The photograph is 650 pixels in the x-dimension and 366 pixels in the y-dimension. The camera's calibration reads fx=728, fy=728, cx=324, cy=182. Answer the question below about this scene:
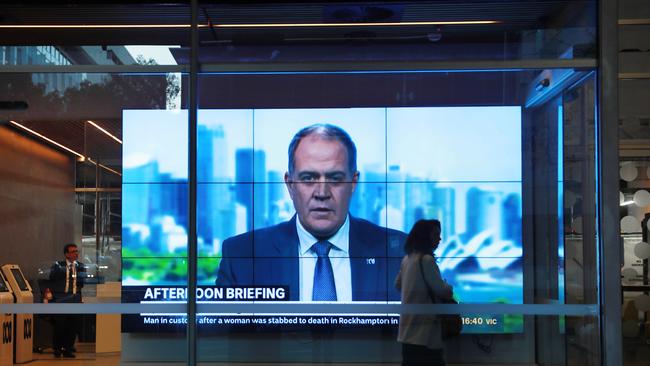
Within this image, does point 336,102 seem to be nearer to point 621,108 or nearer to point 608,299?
point 621,108

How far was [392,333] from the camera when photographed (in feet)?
25.9

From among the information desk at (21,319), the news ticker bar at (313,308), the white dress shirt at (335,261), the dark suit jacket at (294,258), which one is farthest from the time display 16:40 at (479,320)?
the information desk at (21,319)

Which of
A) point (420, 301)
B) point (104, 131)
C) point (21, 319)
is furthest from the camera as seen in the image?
point (21, 319)

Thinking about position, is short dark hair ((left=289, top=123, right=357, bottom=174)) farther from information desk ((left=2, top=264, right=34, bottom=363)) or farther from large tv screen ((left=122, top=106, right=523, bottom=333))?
information desk ((left=2, top=264, right=34, bottom=363))

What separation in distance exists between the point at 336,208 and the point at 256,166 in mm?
980

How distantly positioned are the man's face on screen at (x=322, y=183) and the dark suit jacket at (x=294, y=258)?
0.21m

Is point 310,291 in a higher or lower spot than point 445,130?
lower

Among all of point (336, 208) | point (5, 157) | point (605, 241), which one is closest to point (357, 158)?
point (336, 208)

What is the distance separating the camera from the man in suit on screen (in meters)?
7.75

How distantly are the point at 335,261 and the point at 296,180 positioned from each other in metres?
0.97

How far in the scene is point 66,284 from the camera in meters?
7.61

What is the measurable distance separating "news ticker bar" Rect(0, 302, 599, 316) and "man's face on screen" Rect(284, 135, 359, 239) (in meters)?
1.96

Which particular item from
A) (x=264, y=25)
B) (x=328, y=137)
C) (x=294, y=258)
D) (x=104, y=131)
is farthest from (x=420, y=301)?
(x=104, y=131)

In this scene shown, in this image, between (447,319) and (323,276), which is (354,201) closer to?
(323,276)
